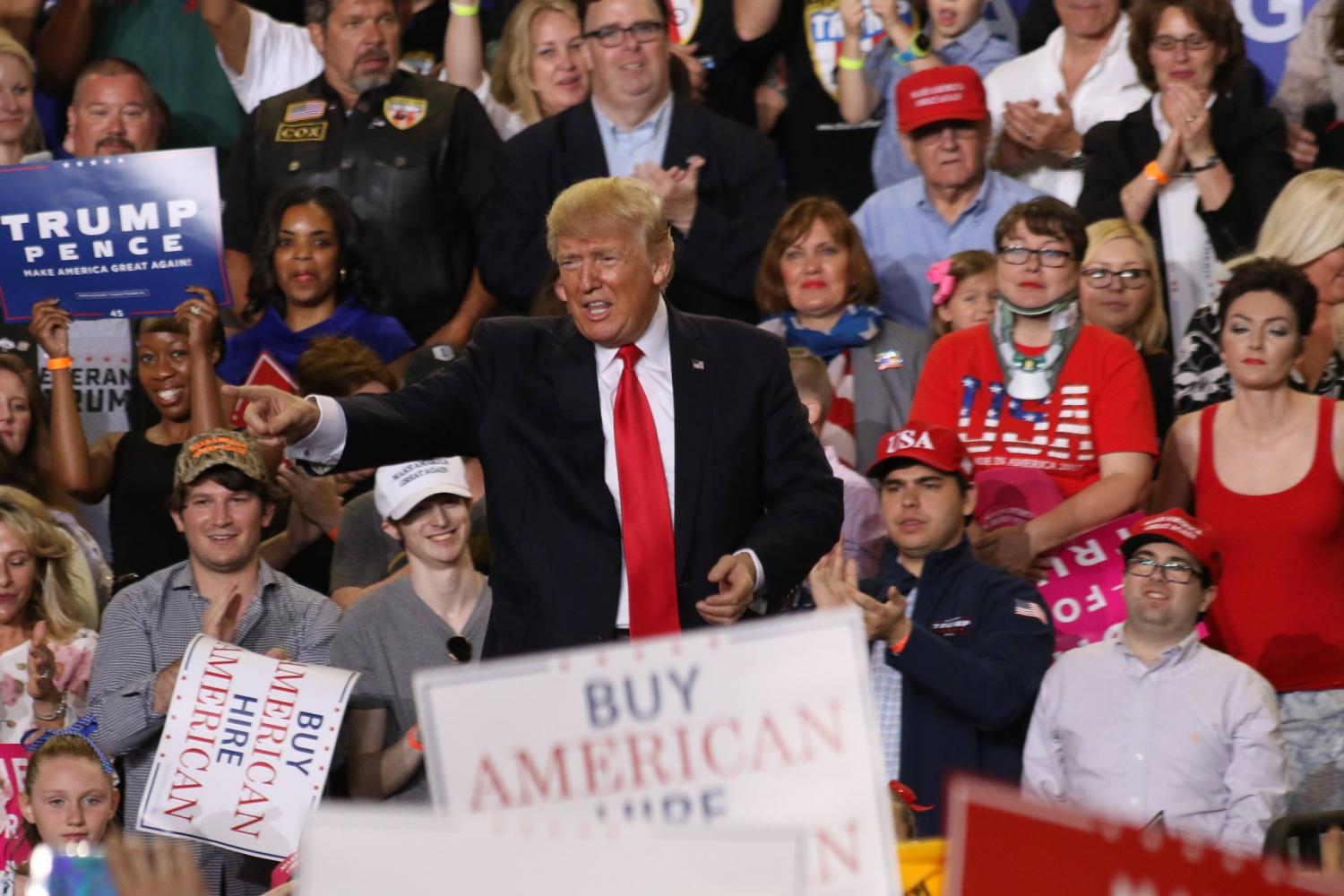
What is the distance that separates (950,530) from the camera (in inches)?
218

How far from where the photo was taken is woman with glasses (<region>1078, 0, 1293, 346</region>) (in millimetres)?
6871

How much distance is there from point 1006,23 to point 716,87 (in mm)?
1137

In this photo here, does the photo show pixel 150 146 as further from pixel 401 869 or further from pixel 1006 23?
pixel 401 869

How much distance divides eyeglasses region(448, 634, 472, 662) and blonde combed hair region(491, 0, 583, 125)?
276cm

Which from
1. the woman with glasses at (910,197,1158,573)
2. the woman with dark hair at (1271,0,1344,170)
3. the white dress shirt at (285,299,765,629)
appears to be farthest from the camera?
the woman with dark hair at (1271,0,1344,170)

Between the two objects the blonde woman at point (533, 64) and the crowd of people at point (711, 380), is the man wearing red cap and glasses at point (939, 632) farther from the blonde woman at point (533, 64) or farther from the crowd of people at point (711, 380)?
the blonde woman at point (533, 64)

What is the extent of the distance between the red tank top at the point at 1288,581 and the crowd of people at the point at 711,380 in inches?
0.5

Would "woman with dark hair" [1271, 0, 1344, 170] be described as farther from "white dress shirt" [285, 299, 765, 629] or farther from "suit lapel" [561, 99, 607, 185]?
"white dress shirt" [285, 299, 765, 629]

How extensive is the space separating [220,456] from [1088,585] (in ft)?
7.87

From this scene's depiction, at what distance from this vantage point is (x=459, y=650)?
5492 millimetres

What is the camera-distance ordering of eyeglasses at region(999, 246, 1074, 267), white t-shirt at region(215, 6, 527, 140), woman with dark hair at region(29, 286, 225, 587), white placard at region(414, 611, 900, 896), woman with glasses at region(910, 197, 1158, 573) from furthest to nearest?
white t-shirt at region(215, 6, 527, 140) → woman with dark hair at region(29, 286, 225, 587) → eyeglasses at region(999, 246, 1074, 267) → woman with glasses at region(910, 197, 1158, 573) → white placard at region(414, 611, 900, 896)

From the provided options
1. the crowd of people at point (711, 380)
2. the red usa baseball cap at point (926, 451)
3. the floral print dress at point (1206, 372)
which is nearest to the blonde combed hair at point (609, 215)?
the crowd of people at point (711, 380)

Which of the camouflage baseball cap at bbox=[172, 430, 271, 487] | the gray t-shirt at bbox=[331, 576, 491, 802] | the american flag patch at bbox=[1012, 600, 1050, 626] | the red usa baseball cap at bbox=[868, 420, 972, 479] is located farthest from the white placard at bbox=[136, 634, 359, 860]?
the american flag patch at bbox=[1012, 600, 1050, 626]

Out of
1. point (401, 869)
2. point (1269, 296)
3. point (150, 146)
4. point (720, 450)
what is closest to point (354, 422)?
point (720, 450)
